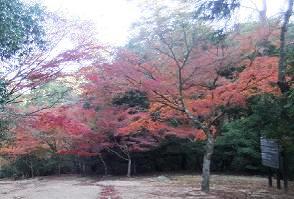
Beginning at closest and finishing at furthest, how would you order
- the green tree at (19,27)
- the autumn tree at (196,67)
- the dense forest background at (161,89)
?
the green tree at (19,27) → the dense forest background at (161,89) → the autumn tree at (196,67)

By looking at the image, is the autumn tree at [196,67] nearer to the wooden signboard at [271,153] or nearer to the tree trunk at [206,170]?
the tree trunk at [206,170]

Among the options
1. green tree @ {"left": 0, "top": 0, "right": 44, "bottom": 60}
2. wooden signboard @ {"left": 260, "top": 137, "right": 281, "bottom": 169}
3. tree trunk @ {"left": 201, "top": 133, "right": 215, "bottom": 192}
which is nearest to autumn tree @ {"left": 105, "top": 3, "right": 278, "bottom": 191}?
tree trunk @ {"left": 201, "top": 133, "right": 215, "bottom": 192}

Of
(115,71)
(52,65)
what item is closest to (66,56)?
(52,65)

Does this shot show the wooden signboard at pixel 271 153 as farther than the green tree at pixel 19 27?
Yes

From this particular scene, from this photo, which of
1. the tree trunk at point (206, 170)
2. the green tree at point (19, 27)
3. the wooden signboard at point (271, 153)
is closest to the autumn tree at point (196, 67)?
the tree trunk at point (206, 170)

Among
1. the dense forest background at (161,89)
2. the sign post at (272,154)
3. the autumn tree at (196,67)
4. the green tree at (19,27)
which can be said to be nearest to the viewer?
the green tree at (19,27)

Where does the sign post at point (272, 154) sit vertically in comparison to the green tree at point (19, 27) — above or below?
below

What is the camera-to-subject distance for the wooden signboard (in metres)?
12.5

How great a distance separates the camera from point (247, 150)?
61.8ft

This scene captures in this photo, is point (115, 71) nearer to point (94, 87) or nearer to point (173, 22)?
point (173, 22)

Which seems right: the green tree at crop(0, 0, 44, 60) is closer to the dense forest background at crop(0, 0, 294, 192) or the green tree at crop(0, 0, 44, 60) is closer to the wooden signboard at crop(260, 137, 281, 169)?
the dense forest background at crop(0, 0, 294, 192)

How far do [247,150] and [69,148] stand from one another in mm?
11132

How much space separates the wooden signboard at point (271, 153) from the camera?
41.1 ft

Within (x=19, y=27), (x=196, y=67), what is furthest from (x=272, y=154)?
(x=19, y=27)
